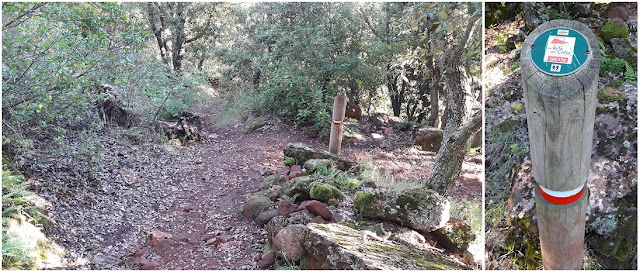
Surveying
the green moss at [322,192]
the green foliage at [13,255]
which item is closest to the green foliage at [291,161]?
the green moss at [322,192]

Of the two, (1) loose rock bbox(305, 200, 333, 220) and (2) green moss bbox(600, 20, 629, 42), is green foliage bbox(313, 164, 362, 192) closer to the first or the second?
(1) loose rock bbox(305, 200, 333, 220)

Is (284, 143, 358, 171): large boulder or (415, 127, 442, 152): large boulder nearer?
(284, 143, 358, 171): large boulder

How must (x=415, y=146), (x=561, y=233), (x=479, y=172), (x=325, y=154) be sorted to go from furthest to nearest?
(x=415, y=146) < (x=479, y=172) < (x=325, y=154) < (x=561, y=233)

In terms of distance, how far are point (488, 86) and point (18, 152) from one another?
236 inches

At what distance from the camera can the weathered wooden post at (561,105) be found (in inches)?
72.2

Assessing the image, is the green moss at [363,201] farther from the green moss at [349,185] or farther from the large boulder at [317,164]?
the large boulder at [317,164]

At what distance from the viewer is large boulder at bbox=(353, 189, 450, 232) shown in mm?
4070

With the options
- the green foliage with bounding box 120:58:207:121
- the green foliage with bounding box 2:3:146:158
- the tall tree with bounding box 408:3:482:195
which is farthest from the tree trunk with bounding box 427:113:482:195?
the green foliage with bounding box 120:58:207:121

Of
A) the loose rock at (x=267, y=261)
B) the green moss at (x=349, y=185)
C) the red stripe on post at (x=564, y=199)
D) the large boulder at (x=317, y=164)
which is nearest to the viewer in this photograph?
the red stripe on post at (x=564, y=199)

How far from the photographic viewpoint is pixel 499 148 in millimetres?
4199

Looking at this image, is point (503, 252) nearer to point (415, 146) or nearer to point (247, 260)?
point (247, 260)

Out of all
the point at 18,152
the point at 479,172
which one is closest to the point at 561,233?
the point at 18,152

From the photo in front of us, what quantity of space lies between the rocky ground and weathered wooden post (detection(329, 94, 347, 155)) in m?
3.03

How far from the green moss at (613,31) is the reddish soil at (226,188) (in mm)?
3235
